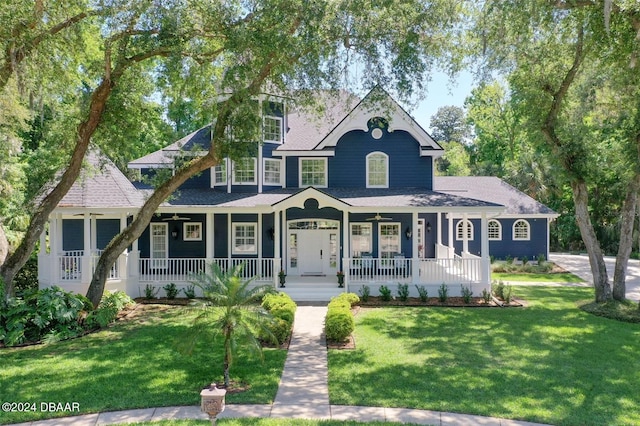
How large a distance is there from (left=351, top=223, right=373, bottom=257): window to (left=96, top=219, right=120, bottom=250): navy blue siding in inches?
377

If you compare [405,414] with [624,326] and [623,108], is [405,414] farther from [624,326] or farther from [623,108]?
[623,108]

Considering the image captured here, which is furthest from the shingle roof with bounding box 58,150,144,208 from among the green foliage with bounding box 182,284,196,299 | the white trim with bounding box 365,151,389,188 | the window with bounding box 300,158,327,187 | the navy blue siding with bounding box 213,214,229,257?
the white trim with bounding box 365,151,389,188

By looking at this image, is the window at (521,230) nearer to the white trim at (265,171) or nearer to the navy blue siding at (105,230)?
the white trim at (265,171)

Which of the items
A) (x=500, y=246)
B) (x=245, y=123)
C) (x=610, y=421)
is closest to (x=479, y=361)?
(x=610, y=421)

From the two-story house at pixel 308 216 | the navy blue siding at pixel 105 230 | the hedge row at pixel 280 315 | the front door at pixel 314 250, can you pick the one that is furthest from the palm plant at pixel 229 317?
the navy blue siding at pixel 105 230

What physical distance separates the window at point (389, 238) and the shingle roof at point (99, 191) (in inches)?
357

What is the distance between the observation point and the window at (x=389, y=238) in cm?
1800

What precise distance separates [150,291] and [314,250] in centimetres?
618

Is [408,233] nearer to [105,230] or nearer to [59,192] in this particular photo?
[59,192]

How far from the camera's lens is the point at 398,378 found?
804 centimetres

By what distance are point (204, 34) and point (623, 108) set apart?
13.5 meters

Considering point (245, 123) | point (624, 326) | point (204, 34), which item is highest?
point (204, 34)

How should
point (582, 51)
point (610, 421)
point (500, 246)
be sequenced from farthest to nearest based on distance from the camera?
1. point (500, 246)
2. point (582, 51)
3. point (610, 421)

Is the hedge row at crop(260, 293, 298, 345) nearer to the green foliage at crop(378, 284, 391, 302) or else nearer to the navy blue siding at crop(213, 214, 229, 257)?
the green foliage at crop(378, 284, 391, 302)
